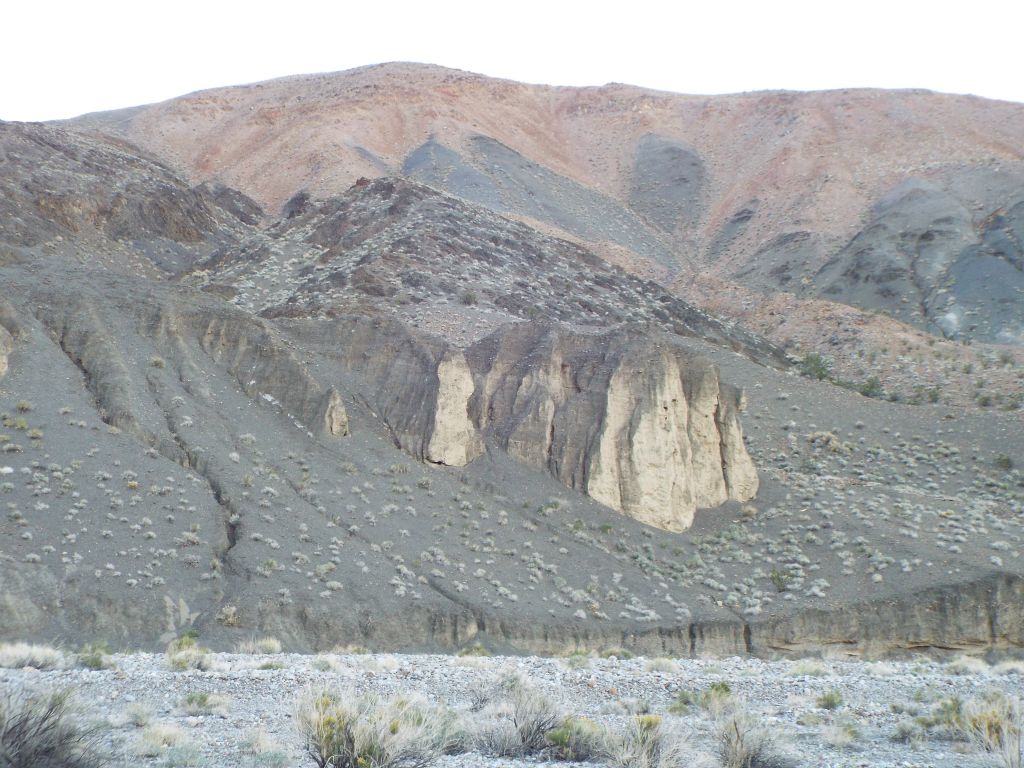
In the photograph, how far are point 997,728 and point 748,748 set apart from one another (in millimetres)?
2542

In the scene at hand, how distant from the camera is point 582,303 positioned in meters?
52.8

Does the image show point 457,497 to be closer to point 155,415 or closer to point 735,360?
point 155,415

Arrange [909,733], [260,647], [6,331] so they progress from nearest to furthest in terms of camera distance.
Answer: [909,733] → [260,647] → [6,331]

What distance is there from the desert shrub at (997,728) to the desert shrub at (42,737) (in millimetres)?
7499

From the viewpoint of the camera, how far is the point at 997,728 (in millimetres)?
9336

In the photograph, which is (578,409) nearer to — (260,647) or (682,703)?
(260,647)

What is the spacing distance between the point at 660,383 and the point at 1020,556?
12.6 metres

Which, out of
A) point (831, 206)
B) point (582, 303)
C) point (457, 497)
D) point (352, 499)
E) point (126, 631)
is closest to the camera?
point (126, 631)

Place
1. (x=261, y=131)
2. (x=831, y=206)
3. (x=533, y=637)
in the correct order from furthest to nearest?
(x=261, y=131) < (x=831, y=206) < (x=533, y=637)

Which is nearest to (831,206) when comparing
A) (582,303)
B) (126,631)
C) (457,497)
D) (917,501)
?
(582,303)

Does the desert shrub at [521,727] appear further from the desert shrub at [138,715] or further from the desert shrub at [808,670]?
the desert shrub at [808,670]

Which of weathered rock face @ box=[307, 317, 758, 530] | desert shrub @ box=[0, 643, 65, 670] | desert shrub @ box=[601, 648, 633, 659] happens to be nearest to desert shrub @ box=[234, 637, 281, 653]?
desert shrub @ box=[0, 643, 65, 670]

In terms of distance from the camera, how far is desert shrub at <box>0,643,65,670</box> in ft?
40.8

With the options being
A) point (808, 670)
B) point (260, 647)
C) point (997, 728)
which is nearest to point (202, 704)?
point (997, 728)
